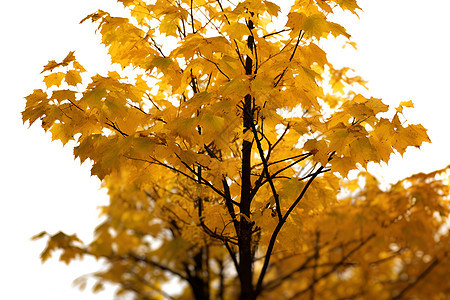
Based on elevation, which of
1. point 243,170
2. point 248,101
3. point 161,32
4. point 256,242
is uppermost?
point 161,32

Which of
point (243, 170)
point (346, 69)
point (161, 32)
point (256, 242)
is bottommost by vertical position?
point (256, 242)

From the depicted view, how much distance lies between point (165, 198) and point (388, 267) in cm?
628

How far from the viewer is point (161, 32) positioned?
349 cm

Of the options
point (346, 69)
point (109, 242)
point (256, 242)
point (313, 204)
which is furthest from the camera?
point (109, 242)

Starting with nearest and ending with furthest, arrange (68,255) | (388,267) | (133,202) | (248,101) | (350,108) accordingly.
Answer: (350,108), (248,101), (68,255), (133,202), (388,267)

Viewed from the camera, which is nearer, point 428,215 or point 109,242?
point 428,215

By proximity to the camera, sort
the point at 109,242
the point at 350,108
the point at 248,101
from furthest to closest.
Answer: the point at 109,242, the point at 248,101, the point at 350,108

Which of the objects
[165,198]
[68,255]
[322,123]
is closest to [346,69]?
[322,123]

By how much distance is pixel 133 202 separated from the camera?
6281 mm

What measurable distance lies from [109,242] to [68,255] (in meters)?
1.91

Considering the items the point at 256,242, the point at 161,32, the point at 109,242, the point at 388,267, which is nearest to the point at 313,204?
the point at 256,242

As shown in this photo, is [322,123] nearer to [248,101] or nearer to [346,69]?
[248,101]

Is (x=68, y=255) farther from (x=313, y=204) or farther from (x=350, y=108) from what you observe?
(x=350, y=108)

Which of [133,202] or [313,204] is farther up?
[133,202]
